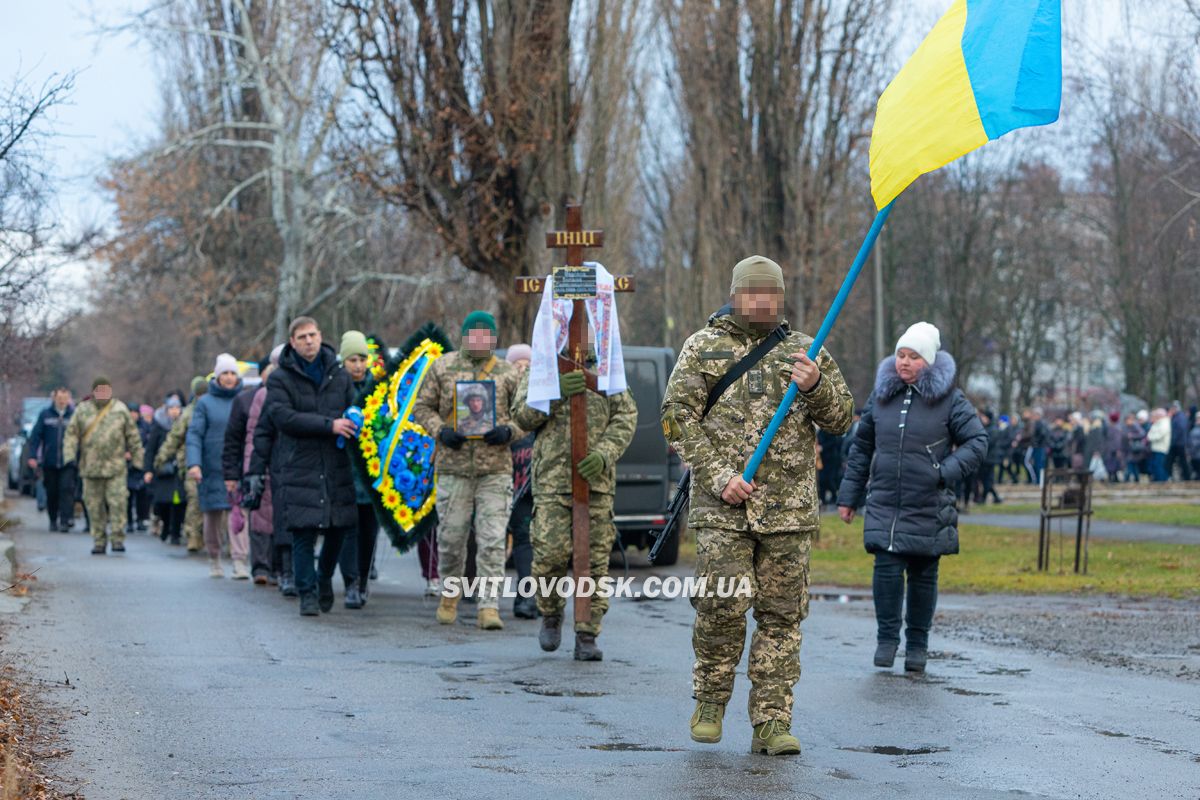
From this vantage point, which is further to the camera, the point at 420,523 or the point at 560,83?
the point at 560,83

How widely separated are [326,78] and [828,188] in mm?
11209

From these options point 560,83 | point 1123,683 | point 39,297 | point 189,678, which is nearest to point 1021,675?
point 1123,683

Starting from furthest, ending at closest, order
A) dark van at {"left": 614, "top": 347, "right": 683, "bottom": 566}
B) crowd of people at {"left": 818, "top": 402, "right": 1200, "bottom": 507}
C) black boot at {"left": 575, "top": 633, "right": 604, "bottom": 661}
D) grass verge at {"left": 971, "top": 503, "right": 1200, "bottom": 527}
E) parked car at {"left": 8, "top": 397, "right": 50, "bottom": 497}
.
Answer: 1. crowd of people at {"left": 818, "top": 402, "right": 1200, "bottom": 507}
2. parked car at {"left": 8, "top": 397, "right": 50, "bottom": 497}
3. grass verge at {"left": 971, "top": 503, "right": 1200, "bottom": 527}
4. dark van at {"left": 614, "top": 347, "right": 683, "bottom": 566}
5. black boot at {"left": 575, "top": 633, "right": 604, "bottom": 661}

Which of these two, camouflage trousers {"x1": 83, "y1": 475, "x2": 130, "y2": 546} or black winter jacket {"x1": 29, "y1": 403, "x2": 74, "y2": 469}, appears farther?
black winter jacket {"x1": 29, "y1": 403, "x2": 74, "y2": 469}

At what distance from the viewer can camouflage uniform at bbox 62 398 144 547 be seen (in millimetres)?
19078

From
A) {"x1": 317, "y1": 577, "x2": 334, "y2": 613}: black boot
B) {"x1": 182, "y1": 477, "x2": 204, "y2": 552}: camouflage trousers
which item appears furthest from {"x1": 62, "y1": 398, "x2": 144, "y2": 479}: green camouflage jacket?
{"x1": 317, "y1": 577, "x2": 334, "y2": 613}: black boot

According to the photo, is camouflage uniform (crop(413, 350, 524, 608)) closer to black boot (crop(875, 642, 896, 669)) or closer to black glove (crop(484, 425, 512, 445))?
black glove (crop(484, 425, 512, 445))

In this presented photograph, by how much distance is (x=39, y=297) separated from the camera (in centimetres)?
1241

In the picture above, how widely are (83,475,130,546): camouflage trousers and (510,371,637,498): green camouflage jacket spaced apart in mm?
10249

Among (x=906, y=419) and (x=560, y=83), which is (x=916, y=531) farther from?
(x=560, y=83)

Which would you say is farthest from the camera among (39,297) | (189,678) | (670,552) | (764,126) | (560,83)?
(764,126)

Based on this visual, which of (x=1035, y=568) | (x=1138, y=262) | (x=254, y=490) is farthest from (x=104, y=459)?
(x=1138, y=262)

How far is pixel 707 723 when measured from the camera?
280 inches

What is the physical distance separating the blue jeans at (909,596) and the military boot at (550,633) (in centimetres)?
186
